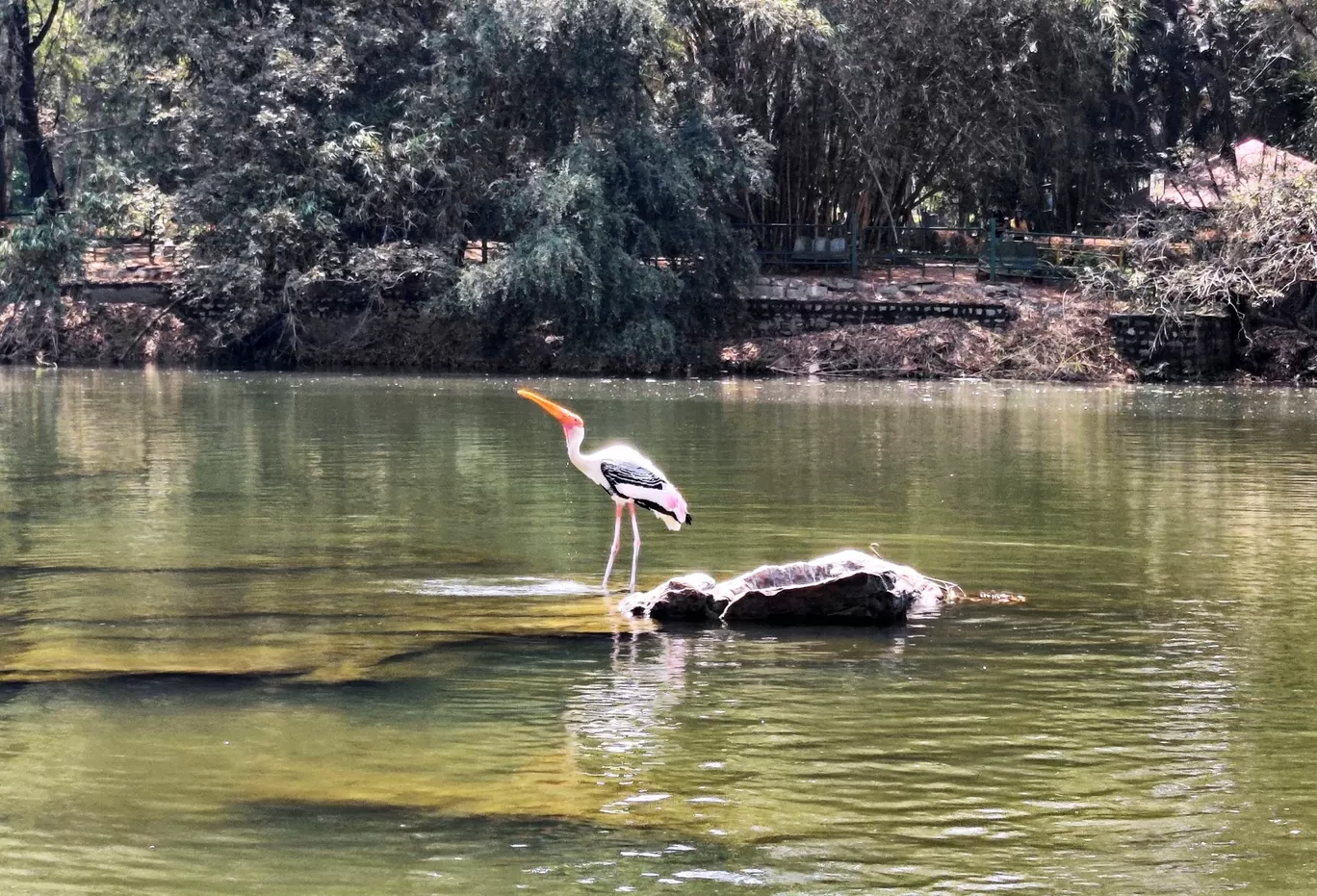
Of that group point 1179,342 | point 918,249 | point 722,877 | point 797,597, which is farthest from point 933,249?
point 722,877

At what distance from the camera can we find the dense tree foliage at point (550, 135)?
39.5 meters

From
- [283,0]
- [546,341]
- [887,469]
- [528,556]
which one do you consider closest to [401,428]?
[887,469]

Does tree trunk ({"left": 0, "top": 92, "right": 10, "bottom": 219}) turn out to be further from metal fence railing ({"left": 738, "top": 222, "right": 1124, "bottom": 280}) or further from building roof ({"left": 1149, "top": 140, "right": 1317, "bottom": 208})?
building roof ({"left": 1149, "top": 140, "right": 1317, "bottom": 208})

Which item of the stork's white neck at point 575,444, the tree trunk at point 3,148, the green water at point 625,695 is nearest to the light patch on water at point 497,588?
Result: the green water at point 625,695

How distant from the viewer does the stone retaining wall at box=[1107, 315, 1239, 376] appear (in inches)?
1543

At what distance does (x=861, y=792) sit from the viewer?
7.07 m

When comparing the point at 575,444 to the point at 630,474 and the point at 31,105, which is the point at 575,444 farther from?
the point at 31,105

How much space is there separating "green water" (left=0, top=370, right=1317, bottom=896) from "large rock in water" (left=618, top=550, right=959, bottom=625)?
0.64 feet

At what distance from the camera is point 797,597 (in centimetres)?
1052

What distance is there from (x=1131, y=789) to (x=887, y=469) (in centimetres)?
1258

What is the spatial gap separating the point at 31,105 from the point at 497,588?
4171cm

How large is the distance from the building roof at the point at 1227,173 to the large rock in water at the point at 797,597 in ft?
103

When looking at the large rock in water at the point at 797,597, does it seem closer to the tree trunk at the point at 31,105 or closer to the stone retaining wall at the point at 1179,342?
the stone retaining wall at the point at 1179,342

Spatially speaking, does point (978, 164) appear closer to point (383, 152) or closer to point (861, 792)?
point (383, 152)
